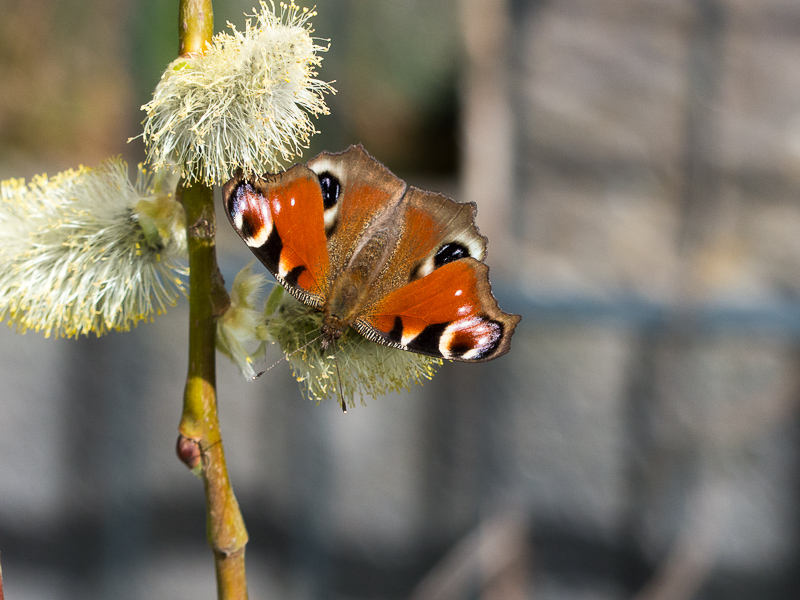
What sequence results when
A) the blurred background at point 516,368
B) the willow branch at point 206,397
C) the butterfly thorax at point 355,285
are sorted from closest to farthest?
the willow branch at point 206,397 → the butterfly thorax at point 355,285 → the blurred background at point 516,368

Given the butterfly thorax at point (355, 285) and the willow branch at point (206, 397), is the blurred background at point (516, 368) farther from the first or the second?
the willow branch at point (206, 397)

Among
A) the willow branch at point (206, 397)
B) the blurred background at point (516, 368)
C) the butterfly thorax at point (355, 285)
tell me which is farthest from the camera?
the blurred background at point (516, 368)

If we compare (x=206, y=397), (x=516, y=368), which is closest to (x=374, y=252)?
(x=206, y=397)

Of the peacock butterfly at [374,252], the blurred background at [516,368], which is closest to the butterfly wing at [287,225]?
the peacock butterfly at [374,252]

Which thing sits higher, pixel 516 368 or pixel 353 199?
pixel 516 368

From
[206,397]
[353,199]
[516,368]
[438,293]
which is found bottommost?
[206,397]

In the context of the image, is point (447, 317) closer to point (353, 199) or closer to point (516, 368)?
point (353, 199)

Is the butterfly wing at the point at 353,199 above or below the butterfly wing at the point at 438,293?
above
